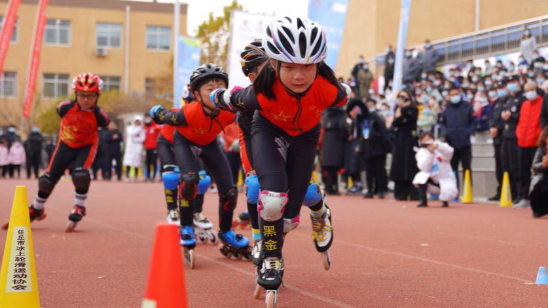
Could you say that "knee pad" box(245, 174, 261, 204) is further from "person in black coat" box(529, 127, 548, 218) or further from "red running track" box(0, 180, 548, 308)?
"person in black coat" box(529, 127, 548, 218)

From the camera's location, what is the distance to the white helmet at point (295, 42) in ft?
18.6

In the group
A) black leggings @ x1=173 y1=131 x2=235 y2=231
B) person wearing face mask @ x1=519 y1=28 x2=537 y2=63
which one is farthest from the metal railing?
black leggings @ x1=173 y1=131 x2=235 y2=231

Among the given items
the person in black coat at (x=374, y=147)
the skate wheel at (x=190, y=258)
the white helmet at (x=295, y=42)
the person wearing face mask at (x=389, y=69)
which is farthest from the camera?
the person wearing face mask at (x=389, y=69)

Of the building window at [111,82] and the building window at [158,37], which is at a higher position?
the building window at [158,37]

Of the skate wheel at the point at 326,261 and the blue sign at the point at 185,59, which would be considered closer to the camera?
the skate wheel at the point at 326,261

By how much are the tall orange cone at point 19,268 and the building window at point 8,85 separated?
63.7 meters

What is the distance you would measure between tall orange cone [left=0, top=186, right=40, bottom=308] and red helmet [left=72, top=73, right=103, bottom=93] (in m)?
5.51

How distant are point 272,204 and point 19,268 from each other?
176cm

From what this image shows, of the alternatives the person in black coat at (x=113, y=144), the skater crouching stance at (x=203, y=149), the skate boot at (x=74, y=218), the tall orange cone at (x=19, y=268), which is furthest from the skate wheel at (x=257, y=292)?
the person in black coat at (x=113, y=144)

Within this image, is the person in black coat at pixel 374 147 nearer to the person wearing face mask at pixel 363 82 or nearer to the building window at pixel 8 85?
the person wearing face mask at pixel 363 82

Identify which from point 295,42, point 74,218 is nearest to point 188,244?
point 295,42

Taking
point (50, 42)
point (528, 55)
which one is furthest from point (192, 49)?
point (50, 42)

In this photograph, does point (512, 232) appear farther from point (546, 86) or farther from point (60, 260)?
point (546, 86)

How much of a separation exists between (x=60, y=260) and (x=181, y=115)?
1899mm
